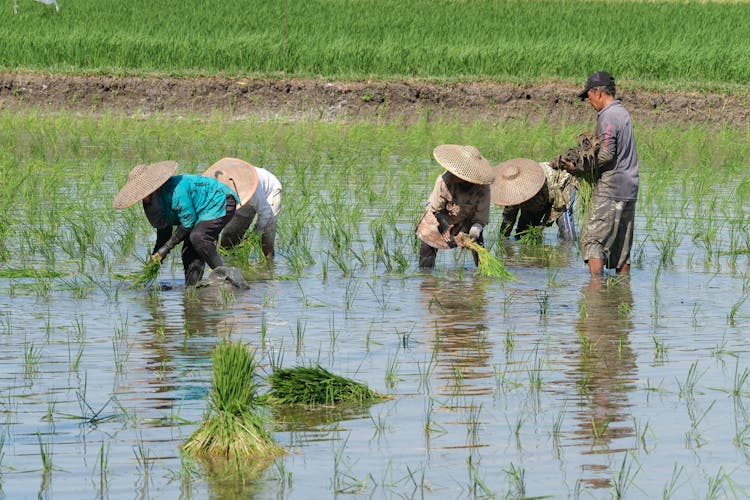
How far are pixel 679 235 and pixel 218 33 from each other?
35.2 ft

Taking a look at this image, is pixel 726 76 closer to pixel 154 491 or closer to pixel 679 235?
pixel 679 235

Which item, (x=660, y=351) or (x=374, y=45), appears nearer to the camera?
(x=660, y=351)

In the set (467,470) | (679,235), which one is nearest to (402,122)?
(679,235)

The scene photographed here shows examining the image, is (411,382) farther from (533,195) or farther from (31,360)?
(533,195)

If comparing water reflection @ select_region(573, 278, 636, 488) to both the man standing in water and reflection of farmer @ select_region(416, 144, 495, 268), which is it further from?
reflection of farmer @ select_region(416, 144, 495, 268)

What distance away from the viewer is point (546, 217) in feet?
31.7

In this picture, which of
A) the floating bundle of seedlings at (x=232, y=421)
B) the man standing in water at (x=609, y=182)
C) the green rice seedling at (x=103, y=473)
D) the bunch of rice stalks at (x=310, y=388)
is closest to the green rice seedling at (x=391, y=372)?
the bunch of rice stalks at (x=310, y=388)

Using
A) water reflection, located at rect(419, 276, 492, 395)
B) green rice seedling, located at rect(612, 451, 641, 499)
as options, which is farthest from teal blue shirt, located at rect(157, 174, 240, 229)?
green rice seedling, located at rect(612, 451, 641, 499)

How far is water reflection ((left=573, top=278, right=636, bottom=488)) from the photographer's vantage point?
460 cm

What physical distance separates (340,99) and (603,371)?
1117cm

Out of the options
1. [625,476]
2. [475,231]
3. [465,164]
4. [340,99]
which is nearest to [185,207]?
[465,164]

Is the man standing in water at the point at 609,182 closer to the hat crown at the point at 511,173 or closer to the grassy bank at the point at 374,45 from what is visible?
the hat crown at the point at 511,173

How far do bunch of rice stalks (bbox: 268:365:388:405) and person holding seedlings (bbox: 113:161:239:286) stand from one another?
218cm

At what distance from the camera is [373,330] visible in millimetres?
6613
